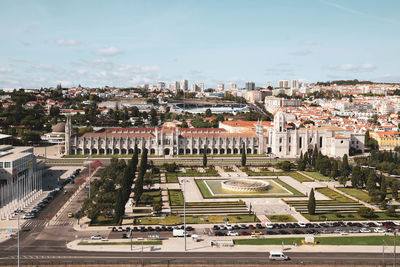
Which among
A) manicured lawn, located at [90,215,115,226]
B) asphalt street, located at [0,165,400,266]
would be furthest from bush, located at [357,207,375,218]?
manicured lawn, located at [90,215,115,226]

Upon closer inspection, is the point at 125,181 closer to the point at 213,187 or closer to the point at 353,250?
the point at 213,187

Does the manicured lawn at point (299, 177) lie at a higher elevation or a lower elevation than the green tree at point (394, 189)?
lower

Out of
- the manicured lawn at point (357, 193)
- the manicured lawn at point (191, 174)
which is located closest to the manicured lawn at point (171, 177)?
the manicured lawn at point (191, 174)

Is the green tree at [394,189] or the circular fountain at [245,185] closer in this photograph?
the green tree at [394,189]

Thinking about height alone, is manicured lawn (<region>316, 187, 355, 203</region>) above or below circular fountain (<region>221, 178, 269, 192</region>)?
below

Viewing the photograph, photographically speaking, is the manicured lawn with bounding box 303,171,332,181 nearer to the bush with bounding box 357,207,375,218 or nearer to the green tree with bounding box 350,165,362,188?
the green tree with bounding box 350,165,362,188

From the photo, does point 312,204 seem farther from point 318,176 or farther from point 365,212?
point 318,176

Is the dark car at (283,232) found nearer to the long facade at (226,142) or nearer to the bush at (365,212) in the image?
the bush at (365,212)
